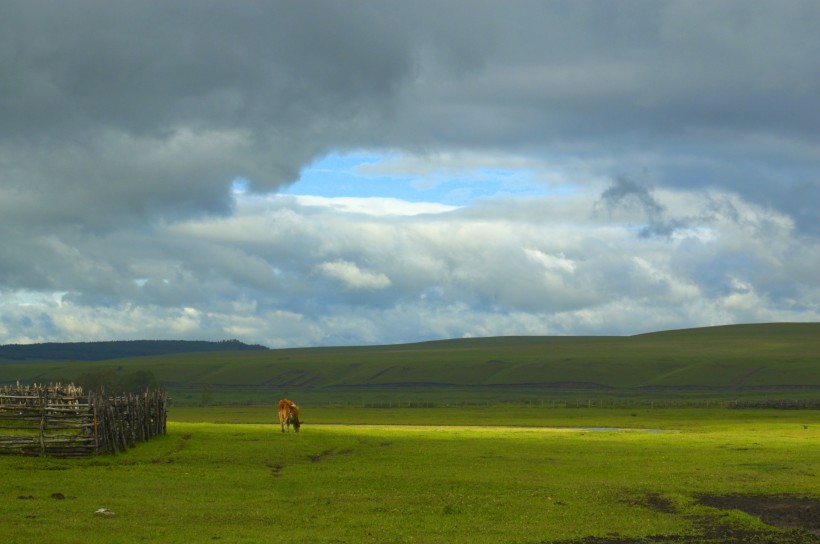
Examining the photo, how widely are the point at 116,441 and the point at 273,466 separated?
25.8 feet

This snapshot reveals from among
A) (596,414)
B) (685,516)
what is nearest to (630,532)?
(685,516)

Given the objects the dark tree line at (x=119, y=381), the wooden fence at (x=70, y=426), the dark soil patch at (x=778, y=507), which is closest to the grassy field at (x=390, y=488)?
the dark soil patch at (x=778, y=507)

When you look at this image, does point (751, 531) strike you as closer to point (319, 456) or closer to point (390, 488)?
point (390, 488)

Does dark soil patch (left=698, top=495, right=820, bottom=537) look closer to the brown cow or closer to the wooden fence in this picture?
the wooden fence

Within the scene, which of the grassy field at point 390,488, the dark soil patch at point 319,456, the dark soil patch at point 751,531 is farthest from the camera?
the dark soil patch at point 319,456

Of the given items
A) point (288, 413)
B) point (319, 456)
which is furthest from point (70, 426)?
point (288, 413)

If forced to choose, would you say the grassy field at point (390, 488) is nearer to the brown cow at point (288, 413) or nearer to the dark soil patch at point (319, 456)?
the dark soil patch at point (319, 456)

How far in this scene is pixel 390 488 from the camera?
3506cm

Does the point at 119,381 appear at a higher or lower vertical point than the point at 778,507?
higher

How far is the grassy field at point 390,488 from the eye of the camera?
26.4m

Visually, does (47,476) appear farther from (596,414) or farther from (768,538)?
(596,414)

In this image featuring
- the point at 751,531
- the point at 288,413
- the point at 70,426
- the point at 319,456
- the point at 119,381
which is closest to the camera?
the point at 751,531

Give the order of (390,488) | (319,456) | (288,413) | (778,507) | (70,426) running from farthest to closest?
1. (288,413)
2. (319,456)
3. (70,426)
4. (390,488)
5. (778,507)

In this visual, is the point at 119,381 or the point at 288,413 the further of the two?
the point at 119,381
